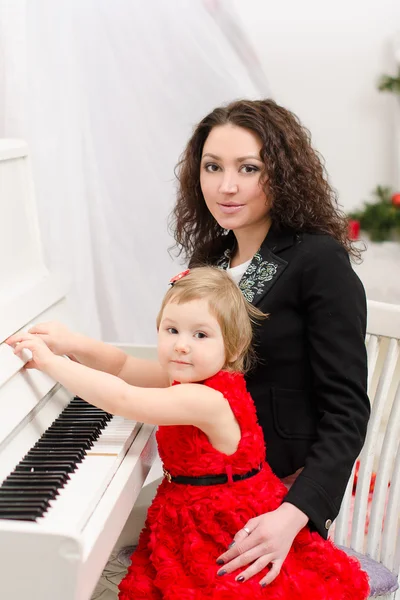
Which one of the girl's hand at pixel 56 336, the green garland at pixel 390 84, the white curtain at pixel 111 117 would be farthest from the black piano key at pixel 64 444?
the green garland at pixel 390 84

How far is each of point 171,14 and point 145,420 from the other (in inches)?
73.0

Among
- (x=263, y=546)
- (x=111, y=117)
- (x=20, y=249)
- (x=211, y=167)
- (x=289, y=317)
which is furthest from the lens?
(x=111, y=117)

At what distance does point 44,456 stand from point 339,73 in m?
3.19

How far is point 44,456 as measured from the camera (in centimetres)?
144

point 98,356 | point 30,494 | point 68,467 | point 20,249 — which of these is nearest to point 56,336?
point 98,356

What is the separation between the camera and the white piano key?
1.23 m

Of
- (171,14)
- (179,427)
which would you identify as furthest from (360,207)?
(179,427)

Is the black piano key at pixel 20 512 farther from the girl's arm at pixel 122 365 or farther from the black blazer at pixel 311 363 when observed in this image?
the girl's arm at pixel 122 365

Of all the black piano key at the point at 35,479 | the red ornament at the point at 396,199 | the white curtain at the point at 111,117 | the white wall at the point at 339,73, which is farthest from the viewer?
the red ornament at the point at 396,199

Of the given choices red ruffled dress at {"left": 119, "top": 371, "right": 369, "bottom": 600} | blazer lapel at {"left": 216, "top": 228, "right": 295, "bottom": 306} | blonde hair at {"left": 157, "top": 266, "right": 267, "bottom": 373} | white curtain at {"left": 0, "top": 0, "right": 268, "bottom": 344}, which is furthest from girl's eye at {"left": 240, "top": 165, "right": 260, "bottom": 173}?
white curtain at {"left": 0, "top": 0, "right": 268, "bottom": 344}

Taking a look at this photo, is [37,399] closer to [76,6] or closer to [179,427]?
[179,427]

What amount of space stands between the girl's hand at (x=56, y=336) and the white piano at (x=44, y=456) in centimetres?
3

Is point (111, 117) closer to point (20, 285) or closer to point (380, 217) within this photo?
point (20, 285)

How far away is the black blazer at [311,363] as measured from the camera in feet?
5.18
